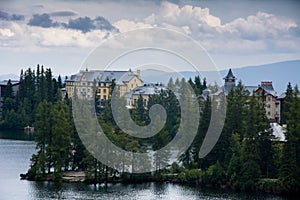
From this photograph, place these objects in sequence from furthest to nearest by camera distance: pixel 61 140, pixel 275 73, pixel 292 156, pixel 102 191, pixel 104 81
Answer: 1. pixel 275 73
2. pixel 104 81
3. pixel 61 140
4. pixel 292 156
5. pixel 102 191

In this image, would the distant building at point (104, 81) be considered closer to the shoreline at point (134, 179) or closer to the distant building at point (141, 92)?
the distant building at point (141, 92)

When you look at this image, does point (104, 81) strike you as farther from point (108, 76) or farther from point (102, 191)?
point (102, 191)

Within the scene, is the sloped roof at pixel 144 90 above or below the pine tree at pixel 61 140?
above

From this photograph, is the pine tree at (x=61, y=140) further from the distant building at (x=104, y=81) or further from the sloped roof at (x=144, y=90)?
the distant building at (x=104, y=81)

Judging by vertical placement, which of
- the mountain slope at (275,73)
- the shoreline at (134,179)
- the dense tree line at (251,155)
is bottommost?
the shoreline at (134,179)

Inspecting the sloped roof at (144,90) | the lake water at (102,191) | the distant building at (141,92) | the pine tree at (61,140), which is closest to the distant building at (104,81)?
the sloped roof at (144,90)

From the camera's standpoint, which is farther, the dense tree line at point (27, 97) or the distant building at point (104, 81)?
the distant building at point (104, 81)

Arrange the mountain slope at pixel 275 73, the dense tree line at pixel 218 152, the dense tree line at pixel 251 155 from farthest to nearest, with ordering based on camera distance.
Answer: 1. the mountain slope at pixel 275 73
2. the dense tree line at pixel 218 152
3. the dense tree line at pixel 251 155

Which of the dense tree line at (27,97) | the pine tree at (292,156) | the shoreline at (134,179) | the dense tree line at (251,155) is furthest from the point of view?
the dense tree line at (27,97)

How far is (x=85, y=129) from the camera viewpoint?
92.9 feet

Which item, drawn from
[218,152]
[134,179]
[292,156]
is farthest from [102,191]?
[292,156]

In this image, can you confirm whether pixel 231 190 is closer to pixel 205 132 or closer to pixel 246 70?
pixel 205 132

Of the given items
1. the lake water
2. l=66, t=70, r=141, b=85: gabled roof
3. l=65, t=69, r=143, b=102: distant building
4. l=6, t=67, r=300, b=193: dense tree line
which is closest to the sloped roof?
l=65, t=69, r=143, b=102: distant building

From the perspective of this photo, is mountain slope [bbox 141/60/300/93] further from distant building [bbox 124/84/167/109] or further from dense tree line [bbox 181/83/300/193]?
dense tree line [bbox 181/83/300/193]
